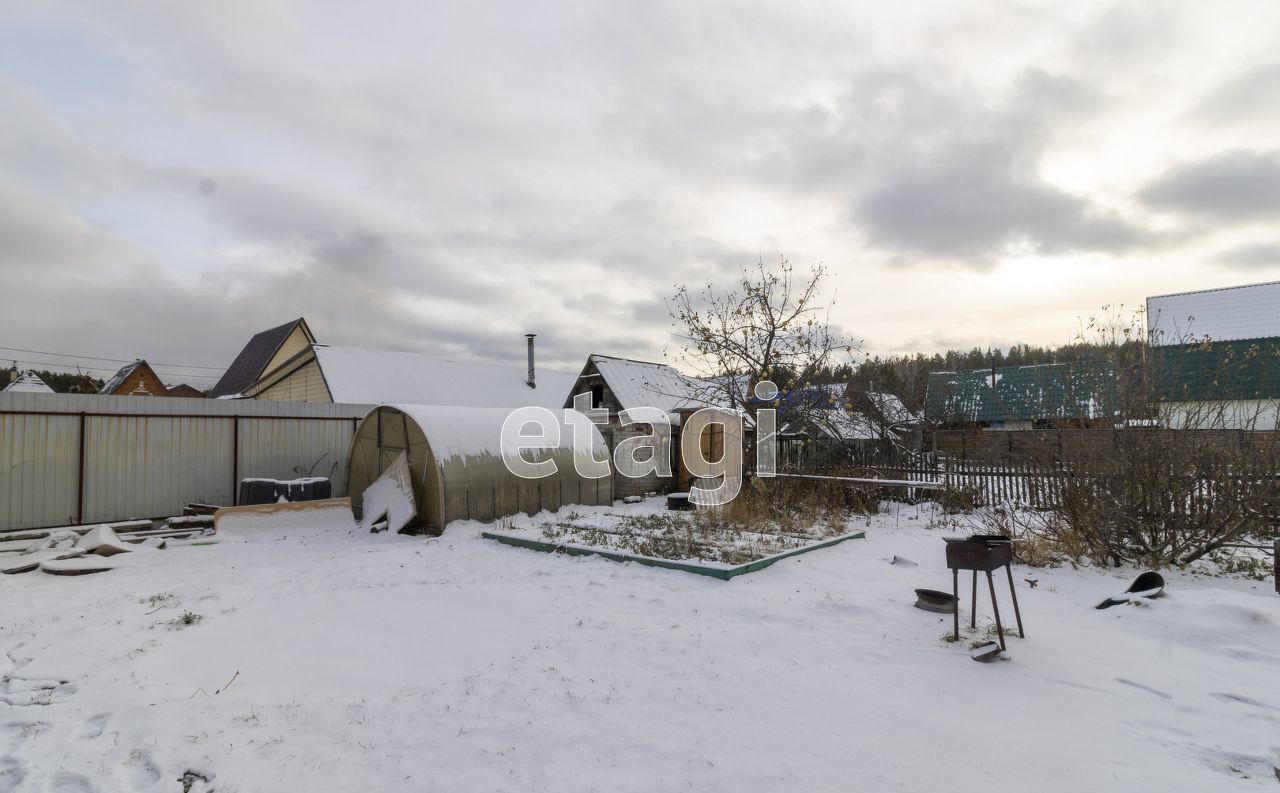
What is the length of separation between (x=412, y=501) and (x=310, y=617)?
185 inches

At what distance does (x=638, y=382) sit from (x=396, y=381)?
10194 millimetres

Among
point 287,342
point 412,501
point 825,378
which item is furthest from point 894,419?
point 287,342

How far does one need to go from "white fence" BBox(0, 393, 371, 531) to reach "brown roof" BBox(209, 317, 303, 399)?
22.5 meters

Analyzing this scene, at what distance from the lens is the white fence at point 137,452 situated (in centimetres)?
959

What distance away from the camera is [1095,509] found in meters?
7.23

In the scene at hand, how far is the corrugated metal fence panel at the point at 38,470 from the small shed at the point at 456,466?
14.0 ft

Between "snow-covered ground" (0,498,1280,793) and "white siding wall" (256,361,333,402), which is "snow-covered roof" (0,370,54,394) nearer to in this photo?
"white siding wall" (256,361,333,402)

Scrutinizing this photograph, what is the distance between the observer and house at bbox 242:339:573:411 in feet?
75.3

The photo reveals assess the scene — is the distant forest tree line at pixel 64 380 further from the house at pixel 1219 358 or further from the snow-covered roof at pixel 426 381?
the house at pixel 1219 358

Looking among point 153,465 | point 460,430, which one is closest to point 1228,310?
point 460,430

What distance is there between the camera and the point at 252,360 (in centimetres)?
3388

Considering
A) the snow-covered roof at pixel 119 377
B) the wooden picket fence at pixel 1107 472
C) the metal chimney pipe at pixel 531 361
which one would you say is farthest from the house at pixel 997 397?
the snow-covered roof at pixel 119 377

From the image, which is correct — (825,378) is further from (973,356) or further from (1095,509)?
(973,356)

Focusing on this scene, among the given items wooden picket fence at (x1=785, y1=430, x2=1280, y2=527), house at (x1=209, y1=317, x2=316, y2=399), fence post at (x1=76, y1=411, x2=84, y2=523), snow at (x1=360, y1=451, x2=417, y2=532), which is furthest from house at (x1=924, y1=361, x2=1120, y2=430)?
house at (x1=209, y1=317, x2=316, y2=399)
